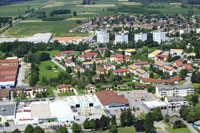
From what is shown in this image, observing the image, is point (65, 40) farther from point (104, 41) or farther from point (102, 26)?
point (102, 26)

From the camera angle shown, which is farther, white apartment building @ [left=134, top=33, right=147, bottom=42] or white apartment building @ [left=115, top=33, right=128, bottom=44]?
white apartment building @ [left=134, top=33, right=147, bottom=42]

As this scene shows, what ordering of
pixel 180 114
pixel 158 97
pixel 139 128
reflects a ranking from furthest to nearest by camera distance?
pixel 158 97 < pixel 180 114 < pixel 139 128

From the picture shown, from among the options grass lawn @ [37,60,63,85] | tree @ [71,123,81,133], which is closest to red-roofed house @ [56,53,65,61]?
grass lawn @ [37,60,63,85]

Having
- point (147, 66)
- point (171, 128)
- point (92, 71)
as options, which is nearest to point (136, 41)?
point (147, 66)

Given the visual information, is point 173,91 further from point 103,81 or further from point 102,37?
point 102,37

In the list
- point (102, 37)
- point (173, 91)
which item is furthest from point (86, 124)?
point (102, 37)

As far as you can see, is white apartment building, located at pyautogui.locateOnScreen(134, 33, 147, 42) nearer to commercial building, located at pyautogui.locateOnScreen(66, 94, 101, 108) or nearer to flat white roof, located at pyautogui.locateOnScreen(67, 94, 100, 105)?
flat white roof, located at pyautogui.locateOnScreen(67, 94, 100, 105)

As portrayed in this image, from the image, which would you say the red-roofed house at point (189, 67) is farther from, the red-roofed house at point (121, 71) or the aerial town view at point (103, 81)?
the red-roofed house at point (121, 71)
